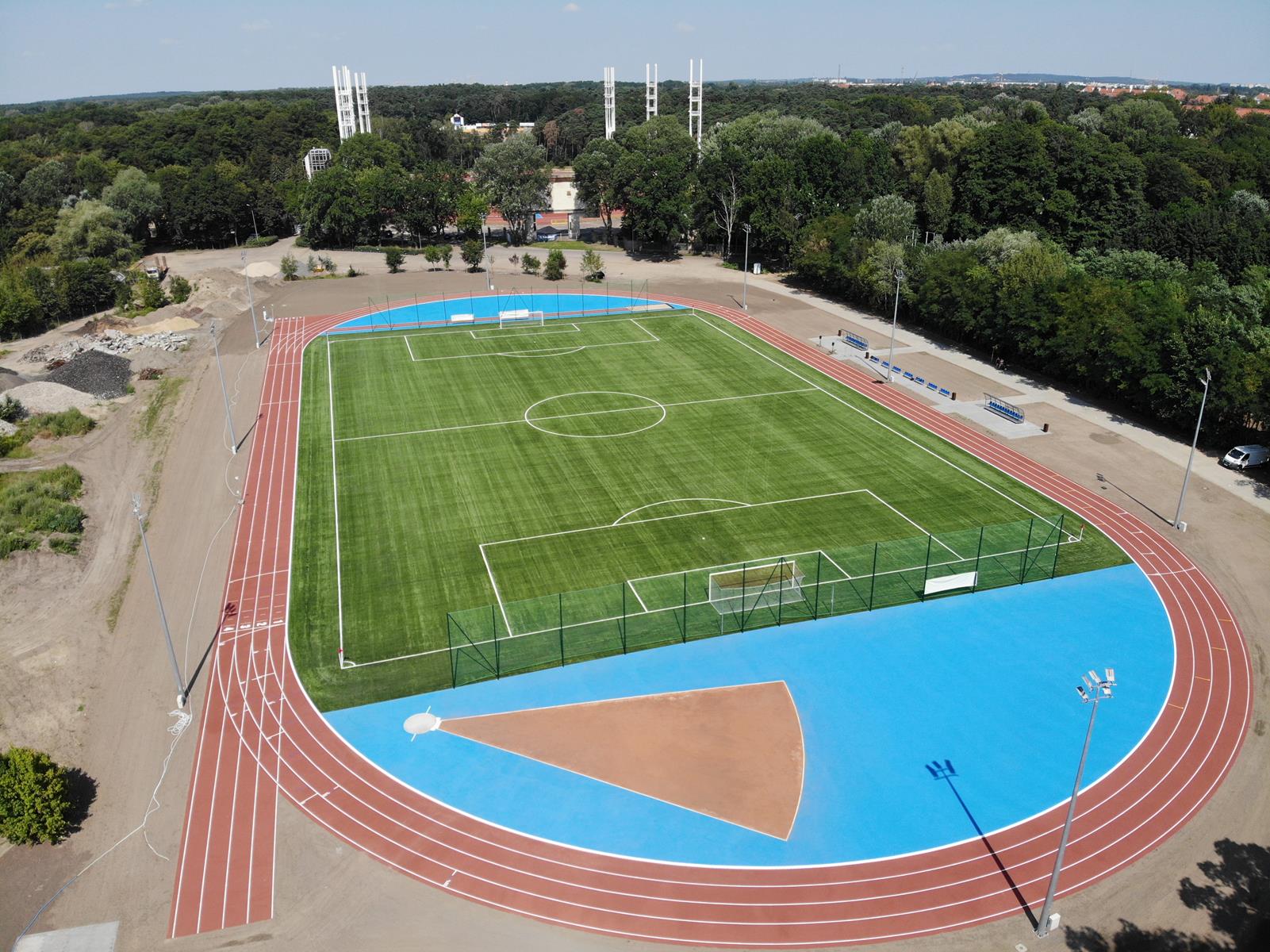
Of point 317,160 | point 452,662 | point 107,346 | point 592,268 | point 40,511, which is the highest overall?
point 317,160

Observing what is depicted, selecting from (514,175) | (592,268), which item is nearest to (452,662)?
(592,268)

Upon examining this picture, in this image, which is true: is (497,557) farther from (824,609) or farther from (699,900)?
(699,900)

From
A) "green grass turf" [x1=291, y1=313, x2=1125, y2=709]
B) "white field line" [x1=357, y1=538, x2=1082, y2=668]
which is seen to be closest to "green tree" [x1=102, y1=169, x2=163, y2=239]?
"green grass turf" [x1=291, y1=313, x2=1125, y2=709]

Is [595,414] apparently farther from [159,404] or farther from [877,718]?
[877,718]

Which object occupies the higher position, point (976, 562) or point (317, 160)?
point (317, 160)

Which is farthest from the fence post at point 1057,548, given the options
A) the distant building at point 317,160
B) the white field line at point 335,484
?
the distant building at point 317,160

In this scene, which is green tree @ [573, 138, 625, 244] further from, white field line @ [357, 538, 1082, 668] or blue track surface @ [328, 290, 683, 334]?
white field line @ [357, 538, 1082, 668]

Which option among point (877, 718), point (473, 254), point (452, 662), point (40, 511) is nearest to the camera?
point (877, 718)
